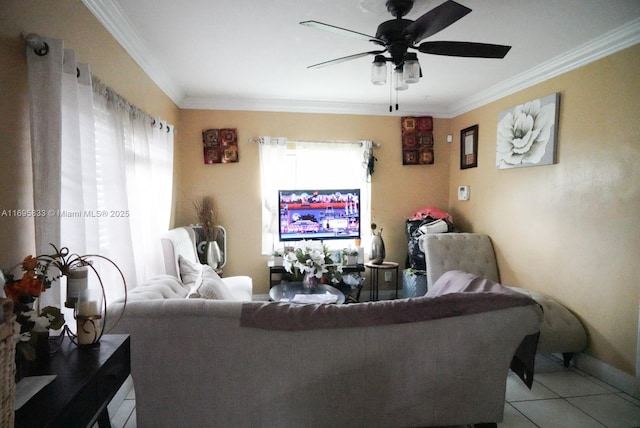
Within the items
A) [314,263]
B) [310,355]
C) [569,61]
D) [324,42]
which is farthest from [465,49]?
[314,263]

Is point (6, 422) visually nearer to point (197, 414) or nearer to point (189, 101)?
point (197, 414)

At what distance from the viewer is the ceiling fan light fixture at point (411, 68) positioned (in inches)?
70.7

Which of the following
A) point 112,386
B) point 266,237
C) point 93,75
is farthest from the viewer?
point 266,237

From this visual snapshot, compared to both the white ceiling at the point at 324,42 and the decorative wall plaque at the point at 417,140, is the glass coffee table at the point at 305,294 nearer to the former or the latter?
the white ceiling at the point at 324,42

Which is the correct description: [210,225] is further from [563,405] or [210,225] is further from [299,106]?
[563,405]

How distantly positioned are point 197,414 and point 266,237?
8.41 ft

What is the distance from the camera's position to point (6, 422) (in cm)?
66

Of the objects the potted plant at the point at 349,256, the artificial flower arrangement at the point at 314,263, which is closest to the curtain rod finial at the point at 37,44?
the artificial flower arrangement at the point at 314,263

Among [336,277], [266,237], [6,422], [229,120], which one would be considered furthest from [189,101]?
[6,422]

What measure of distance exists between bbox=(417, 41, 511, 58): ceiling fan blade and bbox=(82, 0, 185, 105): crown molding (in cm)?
179

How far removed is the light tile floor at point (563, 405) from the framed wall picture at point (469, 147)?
225 centimetres

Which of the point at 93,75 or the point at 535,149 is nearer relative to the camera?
the point at 93,75

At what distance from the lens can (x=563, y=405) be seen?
1.95 m

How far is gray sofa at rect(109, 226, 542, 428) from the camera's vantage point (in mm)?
1224
